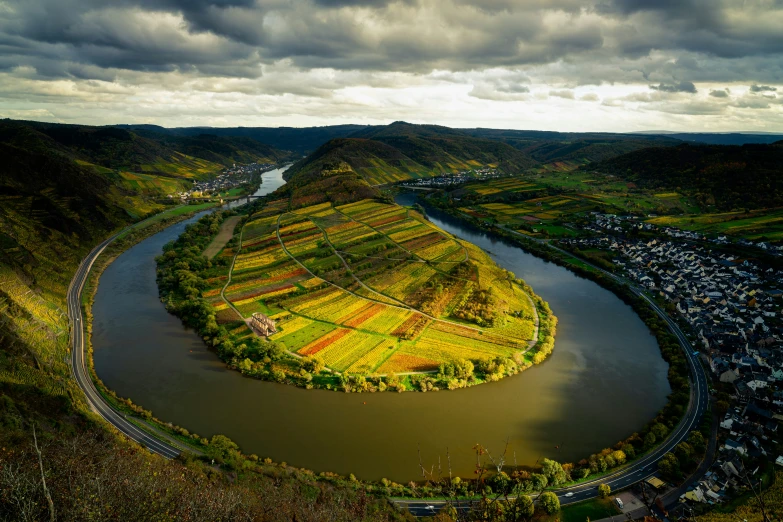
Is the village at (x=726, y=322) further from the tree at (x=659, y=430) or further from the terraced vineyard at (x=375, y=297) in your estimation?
the terraced vineyard at (x=375, y=297)

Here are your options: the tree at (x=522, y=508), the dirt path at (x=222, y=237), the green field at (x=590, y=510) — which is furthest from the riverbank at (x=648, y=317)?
the dirt path at (x=222, y=237)

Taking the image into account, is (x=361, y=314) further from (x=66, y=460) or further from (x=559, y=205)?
(x=559, y=205)

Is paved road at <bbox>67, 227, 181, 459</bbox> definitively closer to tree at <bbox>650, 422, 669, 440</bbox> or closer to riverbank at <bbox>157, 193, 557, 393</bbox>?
riverbank at <bbox>157, 193, 557, 393</bbox>

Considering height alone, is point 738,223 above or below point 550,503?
above

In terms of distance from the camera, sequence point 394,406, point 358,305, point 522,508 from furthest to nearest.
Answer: point 358,305, point 394,406, point 522,508

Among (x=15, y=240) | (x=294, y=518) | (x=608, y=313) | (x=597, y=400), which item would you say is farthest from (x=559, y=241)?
(x=15, y=240)

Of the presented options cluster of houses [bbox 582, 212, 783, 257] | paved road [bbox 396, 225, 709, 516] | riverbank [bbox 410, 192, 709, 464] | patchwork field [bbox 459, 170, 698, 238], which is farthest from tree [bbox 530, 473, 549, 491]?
patchwork field [bbox 459, 170, 698, 238]

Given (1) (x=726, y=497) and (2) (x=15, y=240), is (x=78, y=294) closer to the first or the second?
(2) (x=15, y=240)

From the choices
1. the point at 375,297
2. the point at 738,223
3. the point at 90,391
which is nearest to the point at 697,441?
the point at 375,297
